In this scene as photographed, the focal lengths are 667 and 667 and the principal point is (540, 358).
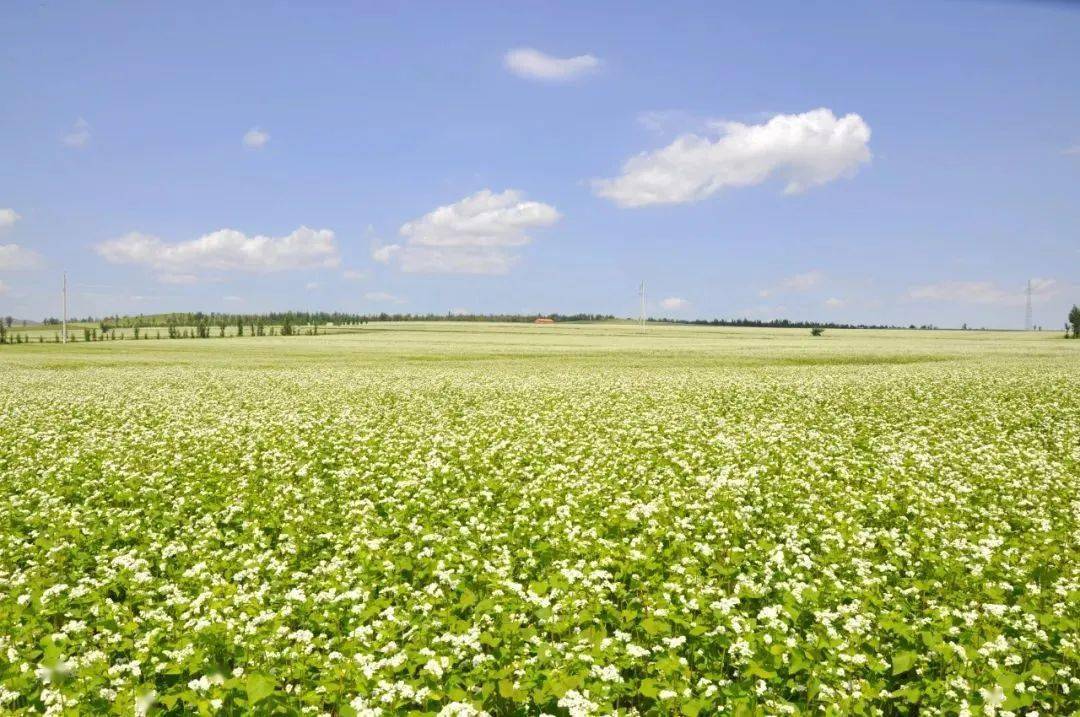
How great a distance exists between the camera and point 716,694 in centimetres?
606

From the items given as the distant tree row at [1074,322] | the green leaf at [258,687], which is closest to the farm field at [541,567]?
the green leaf at [258,687]

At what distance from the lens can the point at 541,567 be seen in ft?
32.0

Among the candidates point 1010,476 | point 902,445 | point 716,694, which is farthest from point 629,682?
point 902,445

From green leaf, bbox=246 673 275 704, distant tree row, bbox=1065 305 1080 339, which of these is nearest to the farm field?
green leaf, bbox=246 673 275 704

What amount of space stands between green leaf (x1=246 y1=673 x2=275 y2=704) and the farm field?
4cm

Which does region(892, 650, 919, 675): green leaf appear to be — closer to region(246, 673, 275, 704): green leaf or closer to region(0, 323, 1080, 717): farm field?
region(0, 323, 1080, 717): farm field

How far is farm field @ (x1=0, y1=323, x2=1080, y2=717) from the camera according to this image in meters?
6.37

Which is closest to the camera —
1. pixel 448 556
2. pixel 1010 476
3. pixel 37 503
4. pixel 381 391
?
pixel 448 556

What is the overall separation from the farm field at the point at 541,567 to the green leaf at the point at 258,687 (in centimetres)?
4

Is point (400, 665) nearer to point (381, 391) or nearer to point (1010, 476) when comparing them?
point (1010, 476)

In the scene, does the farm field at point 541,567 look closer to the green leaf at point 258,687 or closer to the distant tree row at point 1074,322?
the green leaf at point 258,687

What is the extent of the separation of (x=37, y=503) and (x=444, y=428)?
1086 centimetres

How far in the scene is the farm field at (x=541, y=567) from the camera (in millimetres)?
6371

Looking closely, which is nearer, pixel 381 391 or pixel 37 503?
pixel 37 503
